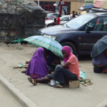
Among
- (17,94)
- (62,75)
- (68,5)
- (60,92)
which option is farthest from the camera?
(68,5)

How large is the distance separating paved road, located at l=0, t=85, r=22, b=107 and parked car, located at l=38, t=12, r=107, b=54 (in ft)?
11.7

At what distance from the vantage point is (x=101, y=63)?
741 cm

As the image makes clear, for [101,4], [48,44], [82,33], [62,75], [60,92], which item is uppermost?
[101,4]

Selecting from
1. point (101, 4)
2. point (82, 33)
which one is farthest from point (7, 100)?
point (101, 4)

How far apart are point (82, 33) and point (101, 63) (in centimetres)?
211

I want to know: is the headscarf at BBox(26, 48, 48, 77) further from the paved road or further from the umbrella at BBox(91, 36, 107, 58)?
the umbrella at BBox(91, 36, 107, 58)

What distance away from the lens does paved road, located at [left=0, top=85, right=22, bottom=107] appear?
5180mm

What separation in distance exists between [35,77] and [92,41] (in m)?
3.69

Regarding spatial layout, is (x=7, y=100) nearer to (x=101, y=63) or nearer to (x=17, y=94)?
(x=17, y=94)

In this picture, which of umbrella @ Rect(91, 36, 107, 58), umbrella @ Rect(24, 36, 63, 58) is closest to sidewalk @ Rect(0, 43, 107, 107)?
umbrella @ Rect(91, 36, 107, 58)

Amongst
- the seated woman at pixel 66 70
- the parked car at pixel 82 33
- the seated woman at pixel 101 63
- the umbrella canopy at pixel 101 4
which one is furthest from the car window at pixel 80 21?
the seated woman at pixel 66 70

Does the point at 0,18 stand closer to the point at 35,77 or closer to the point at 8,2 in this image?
the point at 8,2

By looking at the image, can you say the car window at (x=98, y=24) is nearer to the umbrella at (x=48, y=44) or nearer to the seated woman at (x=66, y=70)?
the umbrella at (x=48, y=44)

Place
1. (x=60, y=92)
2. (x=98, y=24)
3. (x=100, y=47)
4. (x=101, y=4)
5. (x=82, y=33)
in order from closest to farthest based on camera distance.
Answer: (x=60, y=92)
(x=100, y=47)
(x=82, y=33)
(x=98, y=24)
(x=101, y=4)
